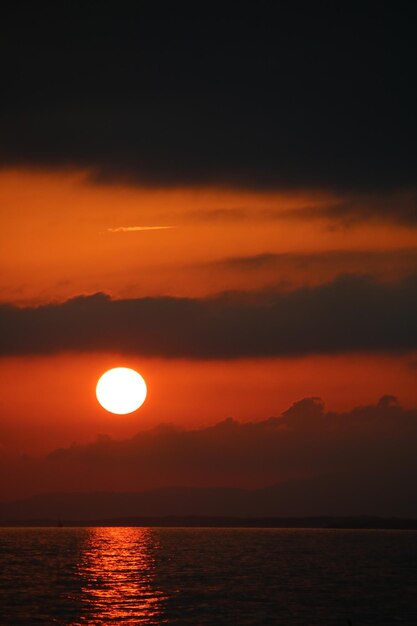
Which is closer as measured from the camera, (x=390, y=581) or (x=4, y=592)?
(x=4, y=592)

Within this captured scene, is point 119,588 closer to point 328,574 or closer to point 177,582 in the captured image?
point 177,582

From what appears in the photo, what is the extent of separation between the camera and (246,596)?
128125 mm

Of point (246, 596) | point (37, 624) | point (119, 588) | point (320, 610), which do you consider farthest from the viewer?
point (119, 588)

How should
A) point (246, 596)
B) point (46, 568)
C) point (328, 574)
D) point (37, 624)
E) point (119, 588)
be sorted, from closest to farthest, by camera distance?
point (37, 624)
point (246, 596)
point (119, 588)
point (328, 574)
point (46, 568)

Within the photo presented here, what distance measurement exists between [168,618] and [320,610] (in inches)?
779

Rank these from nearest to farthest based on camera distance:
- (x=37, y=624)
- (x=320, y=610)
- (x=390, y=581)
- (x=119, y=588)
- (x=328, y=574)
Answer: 1. (x=37, y=624)
2. (x=320, y=610)
3. (x=119, y=588)
4. (x=390, y=581)
5. (x=328, y=574)

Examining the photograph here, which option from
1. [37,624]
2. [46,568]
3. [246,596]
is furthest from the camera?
[46,568]

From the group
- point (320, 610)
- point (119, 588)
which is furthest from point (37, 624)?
point (119, 588)

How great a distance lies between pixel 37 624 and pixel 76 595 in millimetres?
30672

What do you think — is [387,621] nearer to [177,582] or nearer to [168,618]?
[168,618]

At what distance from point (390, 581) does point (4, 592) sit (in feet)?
207

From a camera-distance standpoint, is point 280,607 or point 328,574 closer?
point 280,607

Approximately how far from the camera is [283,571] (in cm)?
17712

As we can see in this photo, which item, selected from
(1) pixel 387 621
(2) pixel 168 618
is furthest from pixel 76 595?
(1) pixel 387 621
